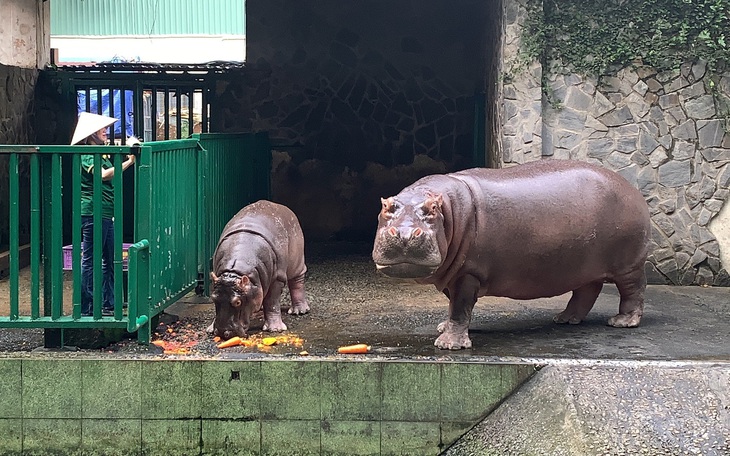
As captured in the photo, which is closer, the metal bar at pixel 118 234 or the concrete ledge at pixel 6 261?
the metal bar at pixel 118 234

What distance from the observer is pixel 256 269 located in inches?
253

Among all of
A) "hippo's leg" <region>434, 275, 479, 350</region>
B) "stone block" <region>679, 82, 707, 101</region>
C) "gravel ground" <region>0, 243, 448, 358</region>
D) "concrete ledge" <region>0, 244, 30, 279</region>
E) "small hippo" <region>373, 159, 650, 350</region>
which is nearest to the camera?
"small hippo" <region>373, 159, 650, 350</region>

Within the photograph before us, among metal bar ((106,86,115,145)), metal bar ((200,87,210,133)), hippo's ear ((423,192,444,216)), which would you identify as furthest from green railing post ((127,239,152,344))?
metal bar ((200,87,210,133))

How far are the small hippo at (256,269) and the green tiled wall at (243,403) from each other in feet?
2.15

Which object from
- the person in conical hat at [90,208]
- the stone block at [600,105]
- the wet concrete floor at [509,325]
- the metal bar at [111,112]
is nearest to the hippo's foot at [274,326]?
the wet concrete floor at [509,325]

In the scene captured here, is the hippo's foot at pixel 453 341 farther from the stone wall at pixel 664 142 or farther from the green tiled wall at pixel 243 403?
the stone wall at pixel 664 142

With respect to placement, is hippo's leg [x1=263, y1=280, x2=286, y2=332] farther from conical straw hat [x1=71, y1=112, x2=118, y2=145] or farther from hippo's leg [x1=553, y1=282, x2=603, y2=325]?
hippo's leg [x1=553, y1=282, x2=603, y2=325]

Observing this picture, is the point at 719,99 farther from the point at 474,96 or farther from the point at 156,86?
the point at 156,86

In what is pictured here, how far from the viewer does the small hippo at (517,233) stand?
5.79m

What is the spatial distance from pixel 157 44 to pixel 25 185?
35.5 ft

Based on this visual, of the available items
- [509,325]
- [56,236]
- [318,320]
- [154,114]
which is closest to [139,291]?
[56,236]

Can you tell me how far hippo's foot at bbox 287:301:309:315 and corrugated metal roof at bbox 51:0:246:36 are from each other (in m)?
14.5

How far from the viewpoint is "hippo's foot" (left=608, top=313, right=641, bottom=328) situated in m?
7.00

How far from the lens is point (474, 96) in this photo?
12.6m
